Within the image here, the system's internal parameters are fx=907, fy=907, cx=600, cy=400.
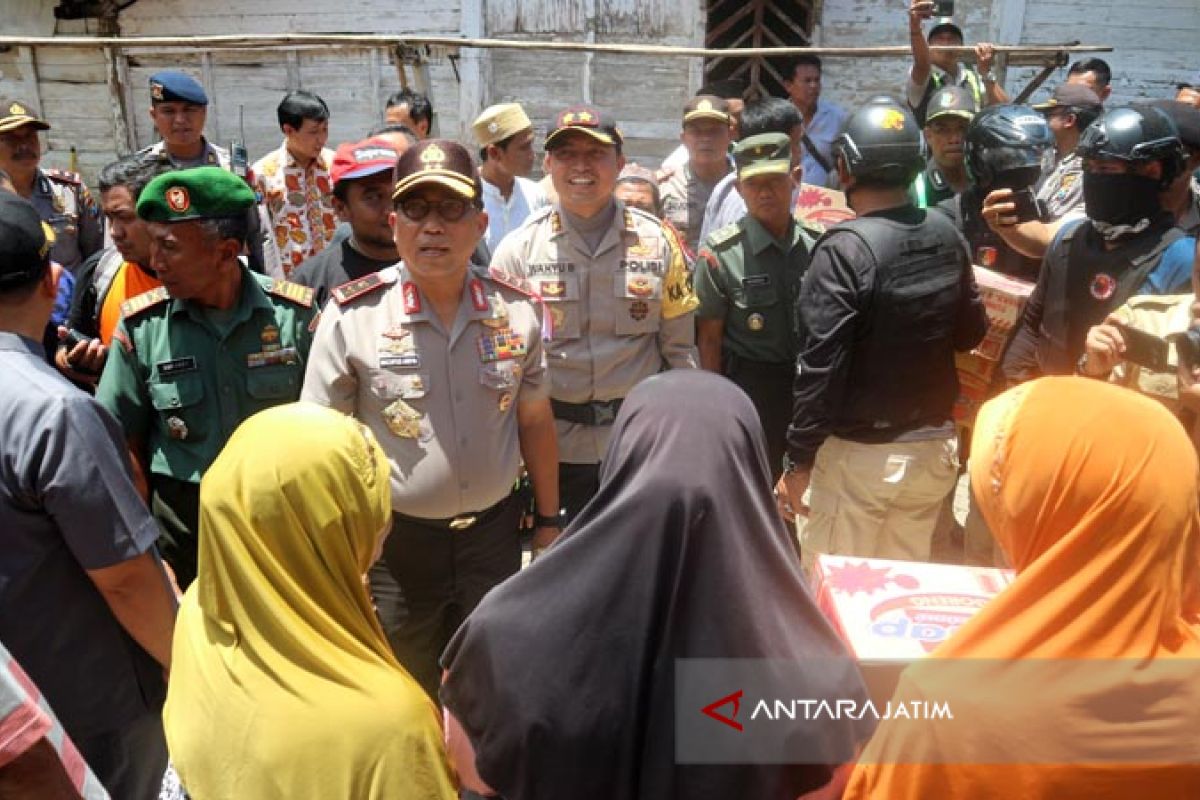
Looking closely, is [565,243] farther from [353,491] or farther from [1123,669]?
[1123,669]

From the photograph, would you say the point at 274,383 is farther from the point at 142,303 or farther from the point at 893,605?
the point at 893,605

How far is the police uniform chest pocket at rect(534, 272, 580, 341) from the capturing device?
356 cm

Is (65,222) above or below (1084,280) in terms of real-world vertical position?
below

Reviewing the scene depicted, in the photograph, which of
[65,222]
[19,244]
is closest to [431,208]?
[19,244]

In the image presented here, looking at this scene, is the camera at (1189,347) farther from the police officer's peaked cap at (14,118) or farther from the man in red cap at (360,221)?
the police officer's peaked cap at (14,118)

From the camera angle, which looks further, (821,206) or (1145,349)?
(821,206)

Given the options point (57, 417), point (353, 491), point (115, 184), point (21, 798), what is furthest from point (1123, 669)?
point (115, 184)

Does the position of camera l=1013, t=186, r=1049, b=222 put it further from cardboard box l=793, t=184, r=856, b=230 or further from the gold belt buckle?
the gold belt buckle

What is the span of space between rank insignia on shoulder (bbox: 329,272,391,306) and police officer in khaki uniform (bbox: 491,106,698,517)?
33.6 inches

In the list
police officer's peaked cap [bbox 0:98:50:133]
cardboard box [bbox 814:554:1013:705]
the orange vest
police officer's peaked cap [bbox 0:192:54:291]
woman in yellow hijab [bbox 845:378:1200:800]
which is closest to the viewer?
woman in yellow hijab [bbox 845:378:1200:800]

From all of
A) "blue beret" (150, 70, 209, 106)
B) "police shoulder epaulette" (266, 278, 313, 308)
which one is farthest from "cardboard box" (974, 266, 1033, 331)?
"blue beret" (150, 70, 209, 106)

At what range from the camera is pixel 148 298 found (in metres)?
2.79

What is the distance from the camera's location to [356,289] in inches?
110

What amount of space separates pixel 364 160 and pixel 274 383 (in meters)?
1.18
